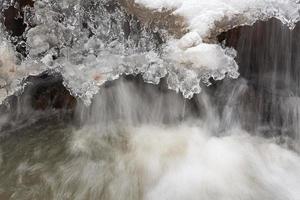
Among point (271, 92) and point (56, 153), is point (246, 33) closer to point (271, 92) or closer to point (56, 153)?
point (271, 92)

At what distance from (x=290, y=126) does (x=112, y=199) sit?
1.78 meters

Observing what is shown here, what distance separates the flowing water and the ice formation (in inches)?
13.3

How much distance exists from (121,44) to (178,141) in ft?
3.29

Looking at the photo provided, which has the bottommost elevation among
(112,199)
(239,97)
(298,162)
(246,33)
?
(112,199)

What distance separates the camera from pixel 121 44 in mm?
4020

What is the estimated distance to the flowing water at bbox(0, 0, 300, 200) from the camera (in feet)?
12.1

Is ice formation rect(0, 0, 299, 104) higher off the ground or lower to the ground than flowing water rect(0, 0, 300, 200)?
higher

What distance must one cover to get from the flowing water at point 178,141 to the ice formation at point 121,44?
34cm

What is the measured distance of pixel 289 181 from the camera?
3.78m

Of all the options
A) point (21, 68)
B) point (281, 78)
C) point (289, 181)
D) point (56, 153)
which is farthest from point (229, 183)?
point (21, 68)

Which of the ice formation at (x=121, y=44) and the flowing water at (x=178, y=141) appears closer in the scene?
the ice formation at (x=121, y=44)

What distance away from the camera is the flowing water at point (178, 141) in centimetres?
367

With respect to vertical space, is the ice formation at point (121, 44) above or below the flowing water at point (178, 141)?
above

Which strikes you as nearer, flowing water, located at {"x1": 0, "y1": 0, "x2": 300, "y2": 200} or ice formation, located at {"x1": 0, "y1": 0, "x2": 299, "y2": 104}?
ice formation, located at {"x1": 0, "y1": 0, "x2": 299, "y2": 104}
